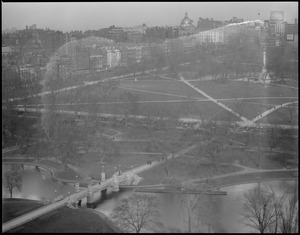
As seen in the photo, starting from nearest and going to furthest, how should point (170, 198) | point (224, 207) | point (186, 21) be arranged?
point (224, 207)
point (170, 198)
point (186, 21)

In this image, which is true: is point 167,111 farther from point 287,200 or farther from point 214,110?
point 287,200

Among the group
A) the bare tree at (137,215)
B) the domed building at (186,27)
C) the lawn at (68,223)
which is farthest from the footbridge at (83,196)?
the domed building at (186,27)

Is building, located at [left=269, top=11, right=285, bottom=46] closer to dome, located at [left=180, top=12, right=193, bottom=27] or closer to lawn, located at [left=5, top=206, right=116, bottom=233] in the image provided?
dome, located at [left=180, top=12, right=193, bottom=27]

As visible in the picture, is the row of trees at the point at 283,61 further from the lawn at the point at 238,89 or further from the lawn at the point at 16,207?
the lawn at the point at 16,207

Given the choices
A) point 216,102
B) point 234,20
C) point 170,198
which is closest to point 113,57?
point 216,102

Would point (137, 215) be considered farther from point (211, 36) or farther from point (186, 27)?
point (211, 36)

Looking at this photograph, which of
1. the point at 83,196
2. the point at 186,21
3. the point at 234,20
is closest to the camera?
the point at 83,196

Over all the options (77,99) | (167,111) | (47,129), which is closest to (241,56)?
(167,111)
